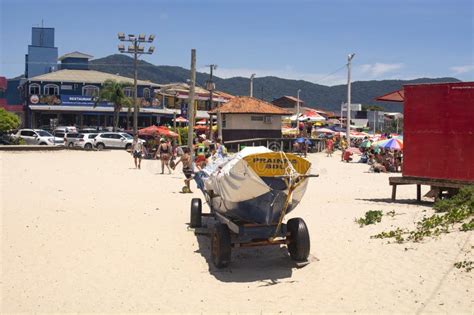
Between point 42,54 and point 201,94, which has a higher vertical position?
point 42,54

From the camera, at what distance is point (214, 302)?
8.70 m

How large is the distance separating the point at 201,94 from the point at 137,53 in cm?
2743

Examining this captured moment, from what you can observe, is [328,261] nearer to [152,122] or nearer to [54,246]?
[54,246]

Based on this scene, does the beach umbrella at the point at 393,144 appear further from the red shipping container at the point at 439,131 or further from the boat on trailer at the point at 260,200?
the boat on trailer at the point at 260,200

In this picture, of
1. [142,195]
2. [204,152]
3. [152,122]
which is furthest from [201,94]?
[142,195]

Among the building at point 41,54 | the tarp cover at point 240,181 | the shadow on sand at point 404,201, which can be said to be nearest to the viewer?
the tarp cover at point 240,181

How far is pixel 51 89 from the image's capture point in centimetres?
6372

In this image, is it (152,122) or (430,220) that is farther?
(152,122)

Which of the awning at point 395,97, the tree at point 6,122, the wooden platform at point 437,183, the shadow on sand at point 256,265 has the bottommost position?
the shadow on sand at point 256,265

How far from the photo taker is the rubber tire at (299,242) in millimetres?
10500

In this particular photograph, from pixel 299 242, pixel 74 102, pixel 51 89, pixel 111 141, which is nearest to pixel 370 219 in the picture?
pixel 299 242

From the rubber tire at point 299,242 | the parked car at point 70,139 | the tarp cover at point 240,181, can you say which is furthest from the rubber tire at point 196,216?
the parked car at point 70,139

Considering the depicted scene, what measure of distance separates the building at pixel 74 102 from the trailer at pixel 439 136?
49409 millimetres

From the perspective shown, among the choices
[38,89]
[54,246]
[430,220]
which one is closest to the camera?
[54,246]
